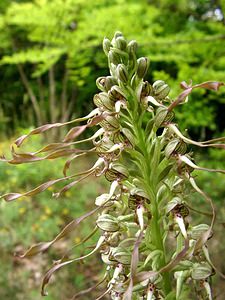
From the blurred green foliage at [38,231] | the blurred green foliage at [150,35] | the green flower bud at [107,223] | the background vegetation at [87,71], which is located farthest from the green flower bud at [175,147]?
the blurred green foliage at [38,231]

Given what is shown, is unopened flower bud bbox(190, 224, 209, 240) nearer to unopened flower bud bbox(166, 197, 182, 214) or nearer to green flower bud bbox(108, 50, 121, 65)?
unopened flower bud bbox(166, 197, 182, 214)

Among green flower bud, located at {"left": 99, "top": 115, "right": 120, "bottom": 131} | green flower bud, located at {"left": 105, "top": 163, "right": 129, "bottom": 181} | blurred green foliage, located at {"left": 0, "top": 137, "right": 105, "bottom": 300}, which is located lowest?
blurred green foliage, located at {"left": 0, "top": 137, "right": 105, "bottom": 300}

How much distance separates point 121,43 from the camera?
1.20m

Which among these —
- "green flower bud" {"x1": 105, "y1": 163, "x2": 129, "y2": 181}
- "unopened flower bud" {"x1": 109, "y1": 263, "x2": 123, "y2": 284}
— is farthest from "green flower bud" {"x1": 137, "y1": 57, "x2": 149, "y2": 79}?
"unopened flower bud" {"x1": 109, "y1": 263, "x2": 123, "y2": 284}

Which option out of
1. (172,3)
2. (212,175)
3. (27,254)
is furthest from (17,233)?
(27,254)

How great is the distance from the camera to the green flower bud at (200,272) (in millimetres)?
1147

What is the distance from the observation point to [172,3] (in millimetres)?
4027

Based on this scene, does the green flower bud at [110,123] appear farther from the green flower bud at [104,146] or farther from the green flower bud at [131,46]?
the green flower bud at [131,46]

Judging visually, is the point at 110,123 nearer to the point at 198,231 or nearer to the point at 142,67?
the point at 142,67

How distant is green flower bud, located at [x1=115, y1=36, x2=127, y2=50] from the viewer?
120cm

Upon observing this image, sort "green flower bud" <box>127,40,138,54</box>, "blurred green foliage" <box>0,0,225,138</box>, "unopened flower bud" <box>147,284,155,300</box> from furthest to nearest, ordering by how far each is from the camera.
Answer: "blurred green foliage" <box>0,0,225,138</box>, "green flower bud" <box>127,40,138,54</box>, "unopened flower bud" <box>147,284,155,300</box>

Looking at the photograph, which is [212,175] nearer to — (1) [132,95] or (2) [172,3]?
(2) [172,3]

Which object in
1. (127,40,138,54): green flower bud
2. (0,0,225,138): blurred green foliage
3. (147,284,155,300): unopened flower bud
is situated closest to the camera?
(147,284,155,300): unopened flower bud

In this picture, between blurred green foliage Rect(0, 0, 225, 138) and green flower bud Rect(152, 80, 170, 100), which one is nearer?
green flower bud Rect(152, 80, 170, 100)
